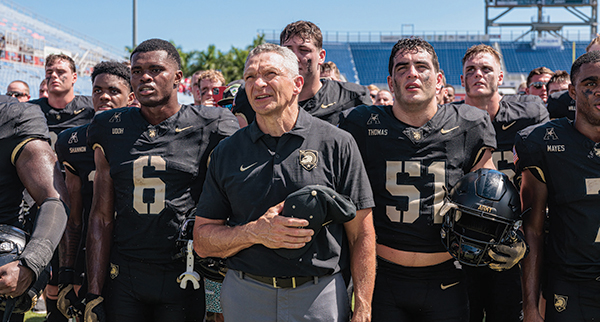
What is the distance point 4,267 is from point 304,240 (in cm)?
130

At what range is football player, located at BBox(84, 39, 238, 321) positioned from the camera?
9.74 ft

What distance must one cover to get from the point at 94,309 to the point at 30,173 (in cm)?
84

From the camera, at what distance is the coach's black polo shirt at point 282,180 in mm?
2314

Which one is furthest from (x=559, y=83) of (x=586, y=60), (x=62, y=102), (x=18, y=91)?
(x=18, y=91)

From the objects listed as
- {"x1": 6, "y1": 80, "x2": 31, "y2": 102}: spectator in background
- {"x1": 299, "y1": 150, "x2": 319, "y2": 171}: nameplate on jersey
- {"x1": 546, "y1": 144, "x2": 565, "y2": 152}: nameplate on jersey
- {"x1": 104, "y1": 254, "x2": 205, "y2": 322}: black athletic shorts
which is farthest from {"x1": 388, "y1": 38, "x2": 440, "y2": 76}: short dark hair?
{"x1": 6, "y1": 80, "x2": 31, "y2": 102}: spectator in background


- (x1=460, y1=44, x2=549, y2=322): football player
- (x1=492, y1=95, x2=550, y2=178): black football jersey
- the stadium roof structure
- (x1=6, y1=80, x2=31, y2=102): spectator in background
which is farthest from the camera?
the stadium roof structure

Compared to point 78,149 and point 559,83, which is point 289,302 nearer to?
point 78,149

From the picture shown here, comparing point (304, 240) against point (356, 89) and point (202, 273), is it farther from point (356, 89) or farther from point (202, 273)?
point (356, 89)

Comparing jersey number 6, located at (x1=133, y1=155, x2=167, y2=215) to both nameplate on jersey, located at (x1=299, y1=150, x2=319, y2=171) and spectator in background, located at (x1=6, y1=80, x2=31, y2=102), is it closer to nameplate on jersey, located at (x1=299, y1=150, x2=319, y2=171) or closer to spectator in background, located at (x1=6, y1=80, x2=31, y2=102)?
nameplate on jersey, located at (x1=299, y1=150, x2=319, y2=171)

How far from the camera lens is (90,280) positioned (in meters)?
2.99

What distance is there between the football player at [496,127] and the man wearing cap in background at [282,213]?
1.38 m

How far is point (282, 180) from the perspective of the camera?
234 cm

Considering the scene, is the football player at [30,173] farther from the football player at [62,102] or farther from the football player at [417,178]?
the football player at [62,102]

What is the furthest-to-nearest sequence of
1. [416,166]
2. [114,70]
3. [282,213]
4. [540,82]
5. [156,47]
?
[540,82], [114,70], [156,47], [416,166], [282,213]
